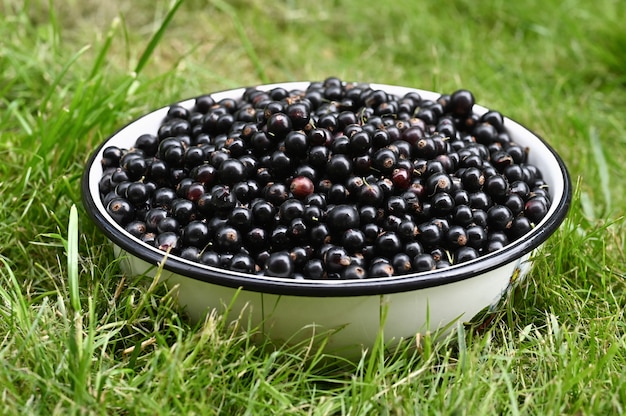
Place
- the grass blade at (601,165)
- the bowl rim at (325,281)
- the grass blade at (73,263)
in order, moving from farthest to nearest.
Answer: the grass blade at (601,165), the grass blade at (73,263), the bowl rim at (325,281)

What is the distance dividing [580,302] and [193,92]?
76.9 inches

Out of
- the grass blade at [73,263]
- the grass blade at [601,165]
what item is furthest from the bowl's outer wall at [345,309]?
the grass blade at [601,165]

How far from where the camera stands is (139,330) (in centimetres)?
175

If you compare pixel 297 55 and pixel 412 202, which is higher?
pixel 412 202

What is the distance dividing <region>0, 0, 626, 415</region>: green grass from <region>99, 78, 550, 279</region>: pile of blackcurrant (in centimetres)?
18

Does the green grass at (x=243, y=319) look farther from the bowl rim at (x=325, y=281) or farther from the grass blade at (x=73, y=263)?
the bowl rim at (x=325, y=281)

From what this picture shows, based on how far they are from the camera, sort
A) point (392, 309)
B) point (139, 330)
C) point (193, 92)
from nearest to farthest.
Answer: point (392, 309) → point (139, 330) → point (193, 92)

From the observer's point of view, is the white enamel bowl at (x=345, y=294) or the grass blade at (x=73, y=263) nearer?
the white enamel bowl at (x=345, y=294)

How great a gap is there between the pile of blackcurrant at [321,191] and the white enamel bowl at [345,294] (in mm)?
66

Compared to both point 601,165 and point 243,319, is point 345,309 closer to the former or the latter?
point 243,319

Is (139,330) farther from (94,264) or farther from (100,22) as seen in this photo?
(100,22)

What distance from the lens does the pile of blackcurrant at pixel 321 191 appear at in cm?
173

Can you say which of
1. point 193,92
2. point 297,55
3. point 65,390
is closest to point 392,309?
point 65,390

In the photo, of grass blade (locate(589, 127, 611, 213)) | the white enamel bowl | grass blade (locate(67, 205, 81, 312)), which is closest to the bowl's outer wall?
the white enamel bowl
